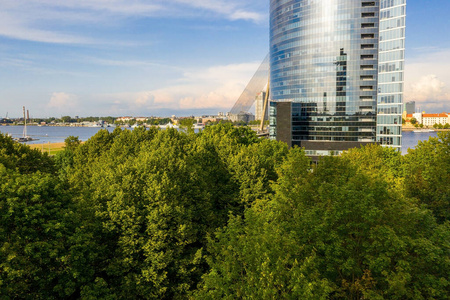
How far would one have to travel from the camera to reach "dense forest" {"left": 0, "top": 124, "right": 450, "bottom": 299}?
16141 mm

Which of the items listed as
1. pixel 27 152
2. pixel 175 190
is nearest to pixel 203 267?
pixel 175 190

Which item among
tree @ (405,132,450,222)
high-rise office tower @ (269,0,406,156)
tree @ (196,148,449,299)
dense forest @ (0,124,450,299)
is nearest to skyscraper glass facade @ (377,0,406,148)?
high-rise office tower @ (269,0,406,156)

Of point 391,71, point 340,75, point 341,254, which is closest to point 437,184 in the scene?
point 341,254

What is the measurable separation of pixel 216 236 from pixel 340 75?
90.5 meters

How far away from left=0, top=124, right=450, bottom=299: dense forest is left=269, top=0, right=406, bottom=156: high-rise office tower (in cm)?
6377

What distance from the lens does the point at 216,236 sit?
21141mm

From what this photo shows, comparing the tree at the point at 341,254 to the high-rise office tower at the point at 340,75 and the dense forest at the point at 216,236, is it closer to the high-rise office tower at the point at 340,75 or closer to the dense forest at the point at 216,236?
the dense forest at the point at 216,236

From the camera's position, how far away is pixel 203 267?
2758cm

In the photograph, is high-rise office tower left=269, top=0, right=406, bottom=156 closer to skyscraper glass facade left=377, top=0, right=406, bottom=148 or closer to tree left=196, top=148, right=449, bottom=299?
skyscraper glass facade left=377, top=0, right=406, bottom=148

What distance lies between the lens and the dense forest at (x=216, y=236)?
16.1 m

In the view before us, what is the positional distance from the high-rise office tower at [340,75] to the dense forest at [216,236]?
209 ft

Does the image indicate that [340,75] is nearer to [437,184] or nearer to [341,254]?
[437,184]

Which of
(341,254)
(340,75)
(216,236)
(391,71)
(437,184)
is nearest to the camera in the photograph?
(341,254)

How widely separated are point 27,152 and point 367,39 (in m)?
96.0
